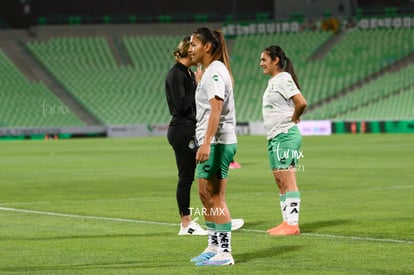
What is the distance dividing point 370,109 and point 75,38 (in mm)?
21018

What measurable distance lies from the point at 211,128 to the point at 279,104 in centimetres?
357

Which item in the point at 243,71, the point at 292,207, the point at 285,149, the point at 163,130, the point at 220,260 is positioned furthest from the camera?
the point at 243,71

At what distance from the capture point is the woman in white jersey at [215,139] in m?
9.89

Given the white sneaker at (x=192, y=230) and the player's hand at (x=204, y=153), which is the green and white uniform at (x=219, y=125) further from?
the white sneaker at (x=192, y=230)

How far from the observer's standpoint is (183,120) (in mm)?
12938

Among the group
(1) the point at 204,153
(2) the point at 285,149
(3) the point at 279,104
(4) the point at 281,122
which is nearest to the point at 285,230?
(2) the point at 285,149

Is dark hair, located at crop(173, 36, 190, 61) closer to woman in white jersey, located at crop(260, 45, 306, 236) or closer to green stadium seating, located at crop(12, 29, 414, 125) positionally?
woman in white jersey, located at crop(260, 45, 306, 236)

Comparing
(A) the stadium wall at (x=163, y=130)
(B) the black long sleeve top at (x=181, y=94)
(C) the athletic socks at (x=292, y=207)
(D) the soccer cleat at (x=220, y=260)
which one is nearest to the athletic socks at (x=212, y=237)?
(D) the soccer cleat at (x=220, y=260)

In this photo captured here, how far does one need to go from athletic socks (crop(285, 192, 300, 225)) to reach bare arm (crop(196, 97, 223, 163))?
10.3 feet

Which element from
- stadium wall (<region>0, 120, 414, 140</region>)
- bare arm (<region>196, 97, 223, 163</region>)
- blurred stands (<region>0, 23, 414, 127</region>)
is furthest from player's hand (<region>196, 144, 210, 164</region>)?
blurred stands (<region>0, 23, 414, 127</region>)

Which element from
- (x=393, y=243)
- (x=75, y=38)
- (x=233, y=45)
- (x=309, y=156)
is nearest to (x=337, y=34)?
(x=233, y=45)

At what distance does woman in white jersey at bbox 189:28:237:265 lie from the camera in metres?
9.89

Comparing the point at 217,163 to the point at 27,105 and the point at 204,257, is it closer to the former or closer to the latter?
the point at 204,257

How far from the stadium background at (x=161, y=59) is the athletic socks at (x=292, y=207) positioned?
145 ft
